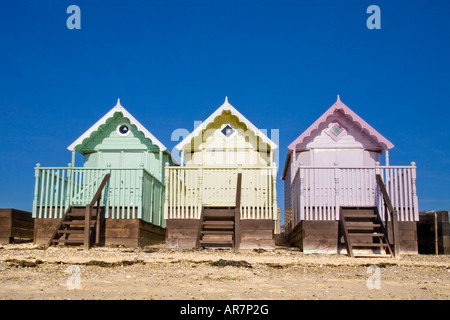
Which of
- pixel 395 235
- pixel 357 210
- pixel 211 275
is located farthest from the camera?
pixel 357 210

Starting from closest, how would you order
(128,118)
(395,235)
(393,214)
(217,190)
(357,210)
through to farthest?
(395,235) < (393,214) < (357,210) < (217,190) < (128,118)

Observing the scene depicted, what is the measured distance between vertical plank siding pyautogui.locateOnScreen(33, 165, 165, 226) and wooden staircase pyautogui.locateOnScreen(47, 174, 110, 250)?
0.37 m

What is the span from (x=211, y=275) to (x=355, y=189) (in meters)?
7.26

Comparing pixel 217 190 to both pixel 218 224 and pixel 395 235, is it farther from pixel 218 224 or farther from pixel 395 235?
pixel 395 235

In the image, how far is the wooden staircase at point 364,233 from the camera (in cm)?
1549

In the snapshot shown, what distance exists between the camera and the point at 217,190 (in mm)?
19328

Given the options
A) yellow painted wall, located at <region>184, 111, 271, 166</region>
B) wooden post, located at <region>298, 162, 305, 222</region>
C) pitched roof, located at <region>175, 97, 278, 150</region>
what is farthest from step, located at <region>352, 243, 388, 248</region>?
yellow painted wall, located at <region>184, 111, 271, 166</region>

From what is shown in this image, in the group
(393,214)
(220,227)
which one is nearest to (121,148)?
(220,227)

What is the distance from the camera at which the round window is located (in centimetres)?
2244

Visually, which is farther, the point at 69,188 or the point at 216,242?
the point at 69,188

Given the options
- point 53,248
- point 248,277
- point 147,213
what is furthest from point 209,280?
point 147,213

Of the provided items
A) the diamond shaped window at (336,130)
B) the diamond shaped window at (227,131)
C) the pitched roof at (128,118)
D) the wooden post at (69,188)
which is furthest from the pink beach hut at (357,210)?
the wooden post at (69,188)

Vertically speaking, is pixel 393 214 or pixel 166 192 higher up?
pixel 166 192
